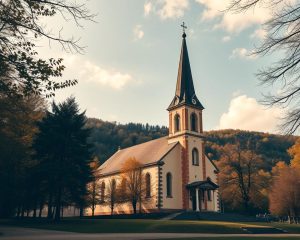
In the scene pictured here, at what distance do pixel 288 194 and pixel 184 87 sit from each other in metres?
22.2

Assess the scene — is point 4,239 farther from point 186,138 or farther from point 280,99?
Answer: point 186,138

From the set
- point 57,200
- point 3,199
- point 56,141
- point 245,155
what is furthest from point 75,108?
point 245,155

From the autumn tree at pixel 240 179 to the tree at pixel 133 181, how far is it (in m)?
20.8

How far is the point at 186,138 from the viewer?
50.2 metres

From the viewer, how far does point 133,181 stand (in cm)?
4906

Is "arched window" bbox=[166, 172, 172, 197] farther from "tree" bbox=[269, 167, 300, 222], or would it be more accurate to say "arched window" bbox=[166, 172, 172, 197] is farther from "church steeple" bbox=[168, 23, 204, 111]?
"tree" bbox=[269, 167, 300, 222]

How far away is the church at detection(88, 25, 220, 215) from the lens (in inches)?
1890

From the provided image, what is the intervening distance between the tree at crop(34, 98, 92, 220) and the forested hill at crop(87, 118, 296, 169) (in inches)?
2900

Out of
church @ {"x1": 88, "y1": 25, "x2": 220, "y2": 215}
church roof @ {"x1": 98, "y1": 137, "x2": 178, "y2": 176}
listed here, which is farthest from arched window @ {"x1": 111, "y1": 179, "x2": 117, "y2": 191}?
church roof @ {"x1": 98, "y1": 137, "x2": 178, "y2": 176}

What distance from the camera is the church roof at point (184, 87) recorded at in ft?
172

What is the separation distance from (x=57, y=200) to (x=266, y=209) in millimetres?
50511

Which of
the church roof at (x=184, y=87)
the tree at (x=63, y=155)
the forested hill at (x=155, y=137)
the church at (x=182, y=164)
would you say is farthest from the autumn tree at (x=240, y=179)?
the forested hill at (x=155, y=137)

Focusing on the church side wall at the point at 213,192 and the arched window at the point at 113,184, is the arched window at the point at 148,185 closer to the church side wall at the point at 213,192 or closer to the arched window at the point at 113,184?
the arched window at the point at 113,184

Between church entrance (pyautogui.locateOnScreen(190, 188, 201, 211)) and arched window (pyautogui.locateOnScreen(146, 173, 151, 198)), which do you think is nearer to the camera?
church entrance (pyautogui.locateOnScreen(190, 188, 201, 211))
